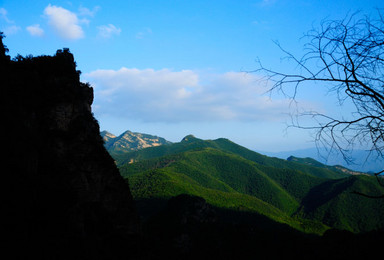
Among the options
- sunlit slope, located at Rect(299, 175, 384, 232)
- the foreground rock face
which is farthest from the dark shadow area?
sunlit slope, located at Rect(299, 175, 384, 232)

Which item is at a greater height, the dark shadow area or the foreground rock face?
the foreground rock face

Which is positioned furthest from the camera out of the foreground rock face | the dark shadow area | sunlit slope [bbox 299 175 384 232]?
sunlit slope [bbox 299 175 384 232]

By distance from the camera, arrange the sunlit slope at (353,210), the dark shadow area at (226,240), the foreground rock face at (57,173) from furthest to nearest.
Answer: the sunlit slope at (353,210) → the dark shadow area at (226,240) → the foreground rock face at (57,173)

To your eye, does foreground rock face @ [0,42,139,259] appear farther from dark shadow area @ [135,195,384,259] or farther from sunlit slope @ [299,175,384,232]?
sunlit slope @ [299,175,384,232]

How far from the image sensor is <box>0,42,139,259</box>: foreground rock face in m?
16.5

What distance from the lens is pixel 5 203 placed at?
50.2 ft

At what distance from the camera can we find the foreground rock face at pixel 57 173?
54.2 feet

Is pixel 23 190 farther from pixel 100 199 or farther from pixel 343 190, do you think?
pixel 343 190

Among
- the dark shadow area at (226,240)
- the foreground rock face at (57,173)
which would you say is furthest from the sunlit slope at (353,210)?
the foreground rock face at (57,173)

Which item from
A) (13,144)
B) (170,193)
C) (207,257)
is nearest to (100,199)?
(13,144)

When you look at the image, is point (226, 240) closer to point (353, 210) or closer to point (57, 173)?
point (57, 173)

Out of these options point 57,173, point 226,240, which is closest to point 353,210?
point 226,240

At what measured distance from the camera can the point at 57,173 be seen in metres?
21.5

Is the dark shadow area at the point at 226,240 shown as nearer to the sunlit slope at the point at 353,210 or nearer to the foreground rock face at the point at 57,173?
the foreground rock face at the point at 57,173
